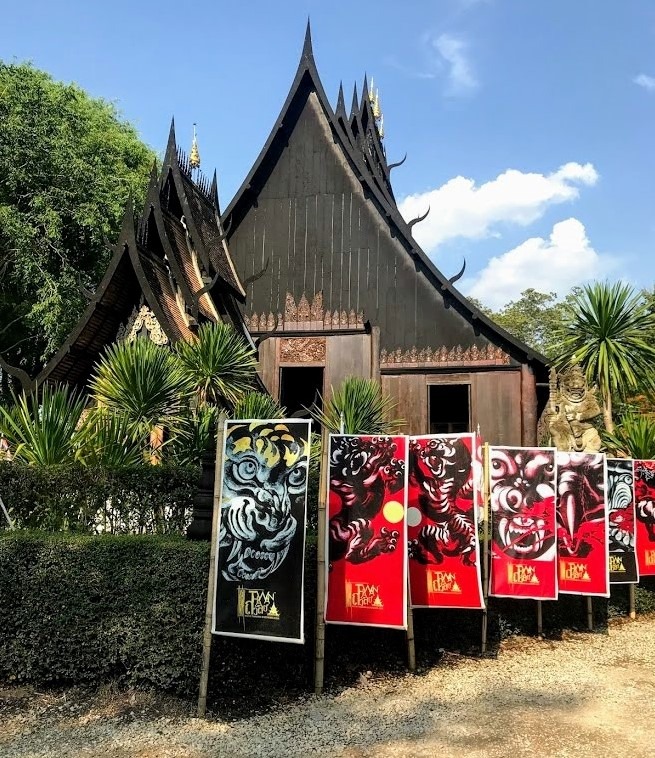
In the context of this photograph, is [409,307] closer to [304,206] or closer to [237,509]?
[304,206]

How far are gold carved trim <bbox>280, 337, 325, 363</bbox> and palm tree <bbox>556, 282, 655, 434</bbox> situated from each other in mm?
4625

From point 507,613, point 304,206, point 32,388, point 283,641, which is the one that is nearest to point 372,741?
point 283,641

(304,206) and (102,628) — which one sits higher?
(304,206)

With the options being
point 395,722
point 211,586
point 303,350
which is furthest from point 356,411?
point 395,722

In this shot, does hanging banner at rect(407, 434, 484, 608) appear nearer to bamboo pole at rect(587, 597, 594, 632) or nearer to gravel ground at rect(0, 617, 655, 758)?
gravel ground at rect(0, 617, 655, 758)

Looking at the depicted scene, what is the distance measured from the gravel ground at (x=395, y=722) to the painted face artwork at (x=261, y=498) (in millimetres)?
1036

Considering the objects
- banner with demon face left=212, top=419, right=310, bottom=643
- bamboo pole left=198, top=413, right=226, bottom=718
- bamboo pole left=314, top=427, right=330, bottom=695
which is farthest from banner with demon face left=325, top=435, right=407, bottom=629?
bamboo pole left=198, top=413, right=226, bottom=718

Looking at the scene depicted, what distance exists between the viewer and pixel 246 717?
448 cm

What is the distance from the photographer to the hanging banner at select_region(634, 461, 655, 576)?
7734mm

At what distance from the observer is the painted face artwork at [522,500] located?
21.0 ft

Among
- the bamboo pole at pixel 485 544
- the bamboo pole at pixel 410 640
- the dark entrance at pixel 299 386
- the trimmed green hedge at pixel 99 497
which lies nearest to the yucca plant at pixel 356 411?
the dark entrance at pixel 299 386

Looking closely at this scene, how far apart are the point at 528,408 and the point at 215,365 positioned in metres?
5.92

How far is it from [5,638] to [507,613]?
15.5 ft

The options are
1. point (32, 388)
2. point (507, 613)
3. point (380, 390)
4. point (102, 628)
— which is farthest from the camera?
point (380, 390)
